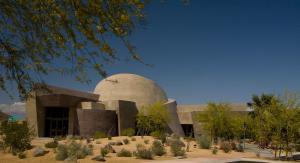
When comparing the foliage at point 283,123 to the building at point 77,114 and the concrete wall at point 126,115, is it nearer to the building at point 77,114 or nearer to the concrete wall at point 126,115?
the building at point 77,114

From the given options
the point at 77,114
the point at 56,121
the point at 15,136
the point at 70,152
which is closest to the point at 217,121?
the point at 77,114

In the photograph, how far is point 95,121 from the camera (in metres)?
48.4

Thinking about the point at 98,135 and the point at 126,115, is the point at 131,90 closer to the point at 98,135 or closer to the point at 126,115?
the point at 126,115

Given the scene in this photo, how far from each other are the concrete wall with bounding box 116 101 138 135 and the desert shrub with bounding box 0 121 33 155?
2136 centimetres

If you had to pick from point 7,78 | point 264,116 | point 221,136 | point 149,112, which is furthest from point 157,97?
point 7,78

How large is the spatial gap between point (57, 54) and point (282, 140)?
23.2m

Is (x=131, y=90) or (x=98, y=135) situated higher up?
(x=131, y=90)

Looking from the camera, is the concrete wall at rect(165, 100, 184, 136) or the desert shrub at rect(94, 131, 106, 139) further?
the concrete wall at rect(165, 100, 184, 136)

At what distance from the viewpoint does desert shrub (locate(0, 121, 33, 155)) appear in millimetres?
30178

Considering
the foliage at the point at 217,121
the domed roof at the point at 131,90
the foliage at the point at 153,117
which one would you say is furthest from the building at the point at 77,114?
the foliage at the point at 217,121

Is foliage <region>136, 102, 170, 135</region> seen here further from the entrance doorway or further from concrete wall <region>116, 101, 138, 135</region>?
the entrance doorway

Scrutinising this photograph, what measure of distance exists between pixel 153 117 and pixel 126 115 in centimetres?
499

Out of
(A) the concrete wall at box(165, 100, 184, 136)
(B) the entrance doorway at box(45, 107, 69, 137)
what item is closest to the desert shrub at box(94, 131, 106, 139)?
(B) the entrance doorway at box(45, 107, 69, 137)

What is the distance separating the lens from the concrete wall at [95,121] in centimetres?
4747
